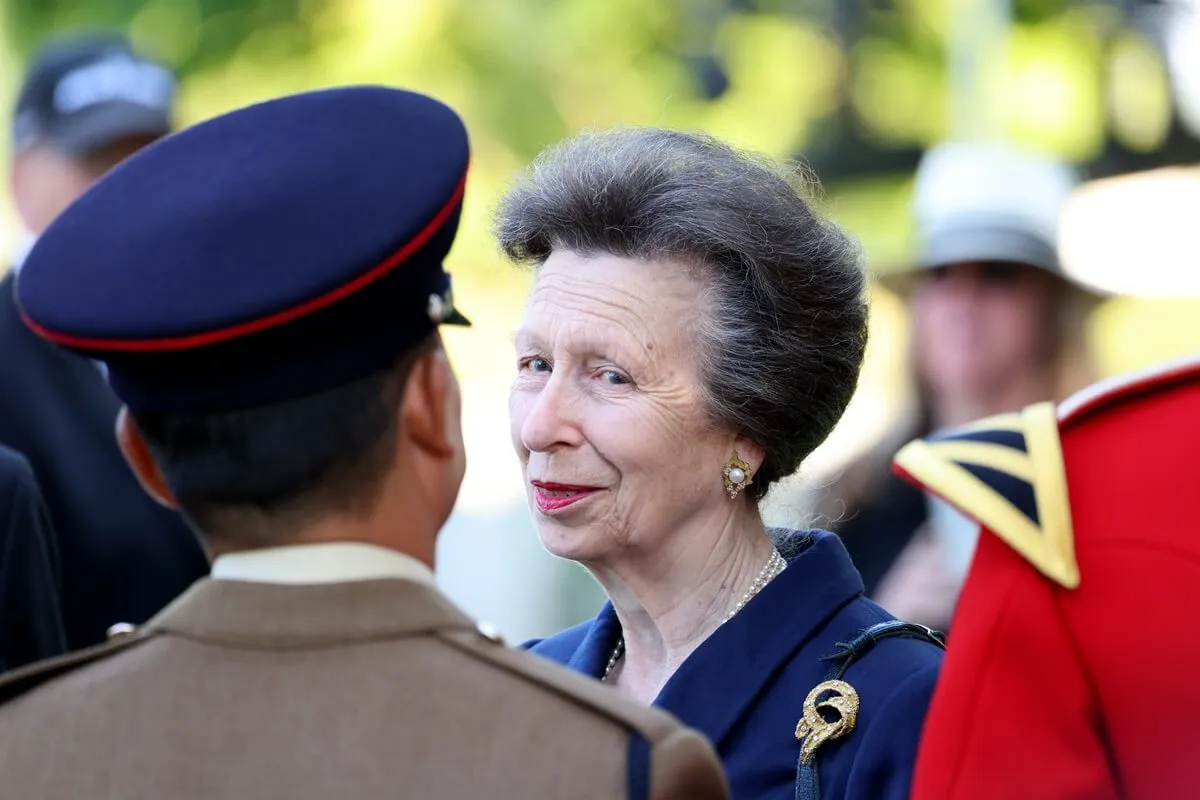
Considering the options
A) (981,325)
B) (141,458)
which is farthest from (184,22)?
(141,458)

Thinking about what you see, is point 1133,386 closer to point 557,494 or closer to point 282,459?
point 282,459

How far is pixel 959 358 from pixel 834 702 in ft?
7.97

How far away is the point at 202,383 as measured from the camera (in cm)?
212

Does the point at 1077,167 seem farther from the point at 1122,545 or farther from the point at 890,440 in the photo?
the point at 1122,545

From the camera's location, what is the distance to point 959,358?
17.7ft

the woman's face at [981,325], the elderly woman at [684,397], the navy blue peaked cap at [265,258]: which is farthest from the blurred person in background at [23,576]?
the woman's face at [981,325]

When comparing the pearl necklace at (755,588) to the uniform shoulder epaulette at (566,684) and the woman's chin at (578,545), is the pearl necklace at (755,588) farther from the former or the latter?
the uniform shoulder epaulette at (566,684)

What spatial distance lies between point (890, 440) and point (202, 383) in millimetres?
Answer: 3743

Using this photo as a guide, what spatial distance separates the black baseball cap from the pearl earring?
7.28ft

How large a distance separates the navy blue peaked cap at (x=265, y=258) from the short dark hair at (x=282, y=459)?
0.02 metres

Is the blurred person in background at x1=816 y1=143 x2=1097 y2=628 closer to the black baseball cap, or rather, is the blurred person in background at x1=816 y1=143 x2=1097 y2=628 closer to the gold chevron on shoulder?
the black baseball cap

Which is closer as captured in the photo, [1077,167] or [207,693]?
[207,693]

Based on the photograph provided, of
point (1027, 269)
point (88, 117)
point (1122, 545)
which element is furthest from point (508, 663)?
point (1027, 269)

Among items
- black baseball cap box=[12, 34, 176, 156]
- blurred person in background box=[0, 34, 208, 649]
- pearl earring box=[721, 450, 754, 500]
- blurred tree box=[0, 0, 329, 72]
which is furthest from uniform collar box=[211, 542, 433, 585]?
blurred tree box=[0, 0, 329, 72]
